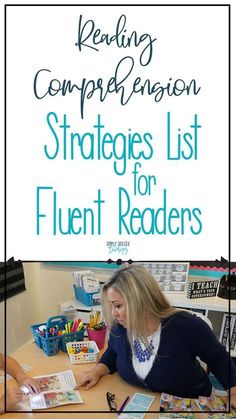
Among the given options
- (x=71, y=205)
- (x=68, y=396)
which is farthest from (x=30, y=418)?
(x=71, y=205)

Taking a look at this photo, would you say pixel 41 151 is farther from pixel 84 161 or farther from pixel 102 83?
pixel 102 83

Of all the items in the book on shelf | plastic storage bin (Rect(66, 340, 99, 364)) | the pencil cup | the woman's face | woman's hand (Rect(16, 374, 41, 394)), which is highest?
the woman's face

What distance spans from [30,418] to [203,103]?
1214 millimetres

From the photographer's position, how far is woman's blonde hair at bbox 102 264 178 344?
1.49 metres

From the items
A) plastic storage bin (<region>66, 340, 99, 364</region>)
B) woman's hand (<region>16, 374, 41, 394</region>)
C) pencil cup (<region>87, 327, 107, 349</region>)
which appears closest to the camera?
woman's hand (<region>16, 374, 41, 394</region>)

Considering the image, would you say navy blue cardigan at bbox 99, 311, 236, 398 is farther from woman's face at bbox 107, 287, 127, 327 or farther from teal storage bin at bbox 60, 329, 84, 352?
teal storage bin at bbox 60, 329, 84, 352

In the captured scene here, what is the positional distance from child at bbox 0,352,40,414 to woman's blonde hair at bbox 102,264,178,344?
36 centimetres

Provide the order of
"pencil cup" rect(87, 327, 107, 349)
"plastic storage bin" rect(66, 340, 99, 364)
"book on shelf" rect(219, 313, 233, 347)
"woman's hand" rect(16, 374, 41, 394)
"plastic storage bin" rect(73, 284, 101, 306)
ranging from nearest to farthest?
"woman's hand" rect(16, 374, 41, 394) → "plastic storage bin" rect(66, 340, 99, 364) → "pencil cup" rect(87, 327, 107, 349) → "book on shelf" rect(219, 313, 233, 347) → "plastic storage bin" rect(73, 284, 101, 306)

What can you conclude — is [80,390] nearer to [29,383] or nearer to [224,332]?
[29,383]

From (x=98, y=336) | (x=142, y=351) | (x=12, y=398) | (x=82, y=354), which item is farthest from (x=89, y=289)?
(x=12, y=398)

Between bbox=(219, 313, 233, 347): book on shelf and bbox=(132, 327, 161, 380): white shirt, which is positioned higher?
bbox=(132, 327, 161, 380): white shirt

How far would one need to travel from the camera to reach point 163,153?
1.72 m


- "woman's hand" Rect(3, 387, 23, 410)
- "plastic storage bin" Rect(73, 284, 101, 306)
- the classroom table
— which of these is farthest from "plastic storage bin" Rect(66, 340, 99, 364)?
"plastic storage bin" Rect(73, 284, 101, 306)

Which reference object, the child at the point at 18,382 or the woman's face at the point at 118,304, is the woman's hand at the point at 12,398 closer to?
the child at the point at 18,382
